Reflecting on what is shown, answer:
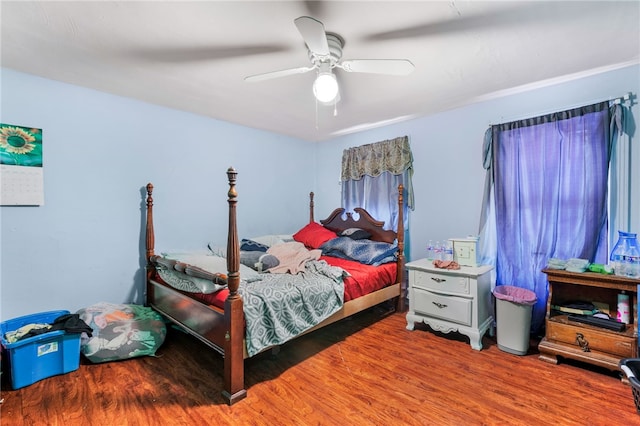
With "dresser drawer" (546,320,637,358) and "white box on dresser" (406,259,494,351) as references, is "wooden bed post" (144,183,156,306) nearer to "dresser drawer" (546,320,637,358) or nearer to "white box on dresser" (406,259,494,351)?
"white box on dresser" (406,259,494,351)

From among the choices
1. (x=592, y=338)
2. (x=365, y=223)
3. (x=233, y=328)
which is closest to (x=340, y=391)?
(x=233, y=328)

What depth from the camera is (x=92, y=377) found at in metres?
2.14

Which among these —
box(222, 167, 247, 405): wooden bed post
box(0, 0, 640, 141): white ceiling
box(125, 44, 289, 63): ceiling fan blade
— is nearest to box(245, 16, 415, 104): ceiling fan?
box(0, 0, 640, 141): white ceiling

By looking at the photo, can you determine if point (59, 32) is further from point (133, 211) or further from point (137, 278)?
point (137, 278)

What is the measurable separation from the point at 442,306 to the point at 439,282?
22cm

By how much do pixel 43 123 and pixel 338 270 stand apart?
283cm

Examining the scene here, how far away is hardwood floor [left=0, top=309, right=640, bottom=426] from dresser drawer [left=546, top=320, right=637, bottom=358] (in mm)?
185

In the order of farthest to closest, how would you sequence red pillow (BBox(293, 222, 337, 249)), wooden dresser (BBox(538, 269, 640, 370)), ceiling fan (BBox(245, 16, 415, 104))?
red pillow (BBox(293, 222, 337, 249))
wooden dresser (BBox(538, 269, 640, 370))
ceiling fan (BBox(245, 16, 415, 104))

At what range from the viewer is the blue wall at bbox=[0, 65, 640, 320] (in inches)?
95.5

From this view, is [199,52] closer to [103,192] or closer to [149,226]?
[103,192]

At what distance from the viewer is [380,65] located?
1.81 meters

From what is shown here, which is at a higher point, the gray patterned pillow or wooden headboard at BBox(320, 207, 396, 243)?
wooden headboard at BBox(320, 207, 396, 243)

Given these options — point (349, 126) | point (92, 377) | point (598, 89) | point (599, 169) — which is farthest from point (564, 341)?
point (92, 377)

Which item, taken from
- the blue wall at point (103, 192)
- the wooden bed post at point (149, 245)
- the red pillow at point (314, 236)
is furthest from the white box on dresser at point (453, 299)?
the wooden bed post at point (149, 245)
